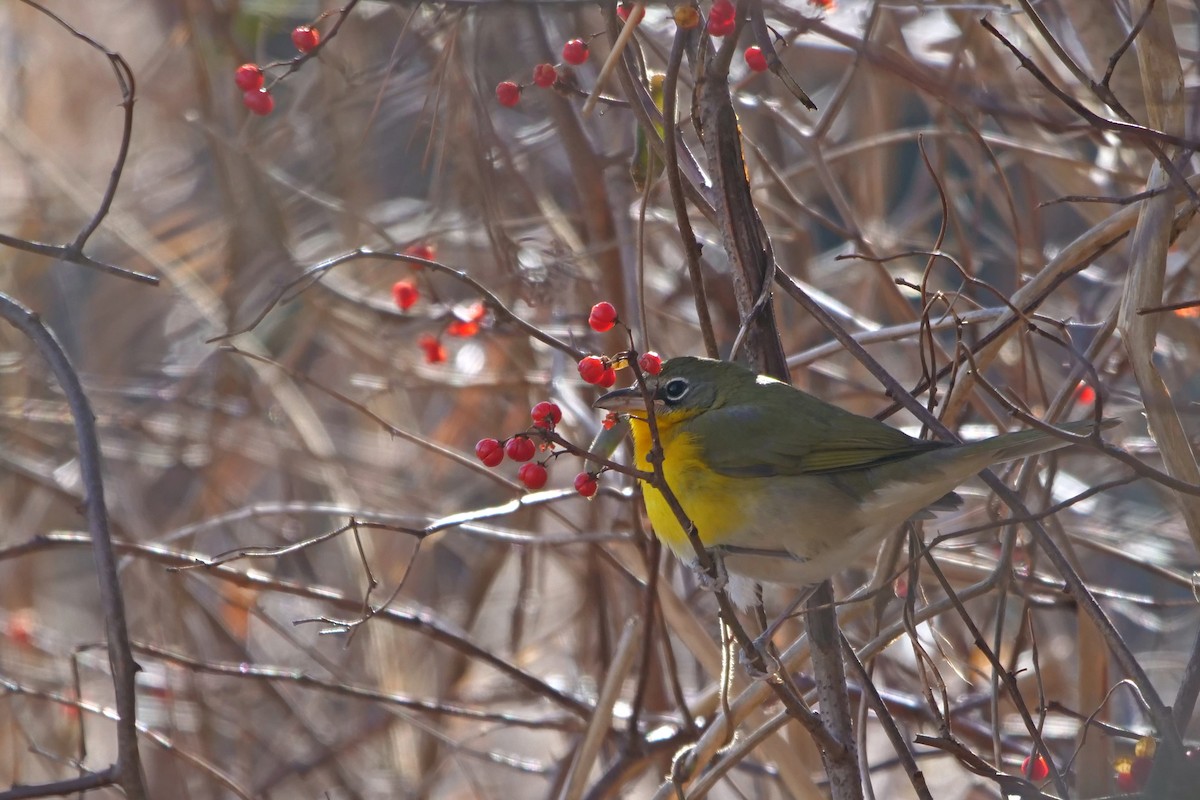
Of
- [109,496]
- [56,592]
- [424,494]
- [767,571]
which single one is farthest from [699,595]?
[56,592]

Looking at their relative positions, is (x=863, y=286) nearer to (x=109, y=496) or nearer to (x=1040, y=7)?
(x=1040, y=7)

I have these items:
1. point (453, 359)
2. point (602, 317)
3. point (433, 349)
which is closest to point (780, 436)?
point (602, 317)

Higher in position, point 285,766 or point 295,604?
point 295,604

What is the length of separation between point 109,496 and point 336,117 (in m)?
2.14

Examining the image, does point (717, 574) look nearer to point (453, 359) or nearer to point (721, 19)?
point (721, 19)

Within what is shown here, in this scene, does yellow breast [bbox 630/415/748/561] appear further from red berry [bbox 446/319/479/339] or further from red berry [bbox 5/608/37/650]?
red berry [bbox 5/608/37/650]

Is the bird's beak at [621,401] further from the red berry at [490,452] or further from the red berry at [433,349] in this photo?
the red berry at [433,349]

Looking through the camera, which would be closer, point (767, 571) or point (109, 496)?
point (767, 571)

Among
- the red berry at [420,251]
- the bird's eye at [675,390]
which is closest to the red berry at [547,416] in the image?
the bird's eye at [675,390]

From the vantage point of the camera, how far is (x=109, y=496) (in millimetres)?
5637

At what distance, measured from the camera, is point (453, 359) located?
21.0 feet

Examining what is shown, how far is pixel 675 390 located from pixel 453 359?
122 inches

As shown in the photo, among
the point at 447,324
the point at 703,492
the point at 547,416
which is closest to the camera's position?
the point at 547,416

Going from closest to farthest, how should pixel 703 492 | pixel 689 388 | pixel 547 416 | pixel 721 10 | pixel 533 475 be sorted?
1. pixel 547 416
2. pixel 721 10
3. pixel 533 475
4. pixel 703 492
5. pixel 689 388
